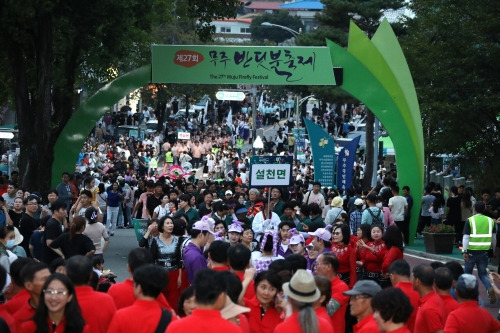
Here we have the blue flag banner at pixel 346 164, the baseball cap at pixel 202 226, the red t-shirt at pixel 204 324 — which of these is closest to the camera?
the red t-shirt at pixel 204 324

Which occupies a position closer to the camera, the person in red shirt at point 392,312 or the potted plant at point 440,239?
the person in red shirt at point 392,312

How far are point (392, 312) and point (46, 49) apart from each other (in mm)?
18658

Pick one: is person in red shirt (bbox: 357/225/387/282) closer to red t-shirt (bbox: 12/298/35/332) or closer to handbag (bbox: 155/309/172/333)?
red t-shirt (bbox: 12/298/35/332)

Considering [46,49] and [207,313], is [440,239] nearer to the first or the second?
[46,49]

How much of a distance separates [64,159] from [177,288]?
13610 mm

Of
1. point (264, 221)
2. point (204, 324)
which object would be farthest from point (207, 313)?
point (264, 221)

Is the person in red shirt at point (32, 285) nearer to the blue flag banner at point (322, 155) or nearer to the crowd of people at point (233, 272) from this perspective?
Answer: the crowd of people at point (233, 272)

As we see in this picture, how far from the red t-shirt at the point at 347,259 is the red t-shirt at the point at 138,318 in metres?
5.95

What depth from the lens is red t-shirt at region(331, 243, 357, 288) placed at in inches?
562

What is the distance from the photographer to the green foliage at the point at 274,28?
449 feet

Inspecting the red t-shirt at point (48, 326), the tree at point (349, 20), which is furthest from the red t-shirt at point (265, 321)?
the tree at point (349, 20)

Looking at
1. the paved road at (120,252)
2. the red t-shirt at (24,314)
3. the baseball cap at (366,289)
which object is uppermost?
the baseball cap at (366,289)

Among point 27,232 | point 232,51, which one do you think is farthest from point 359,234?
point 232,51

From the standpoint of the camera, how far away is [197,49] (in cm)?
2612
